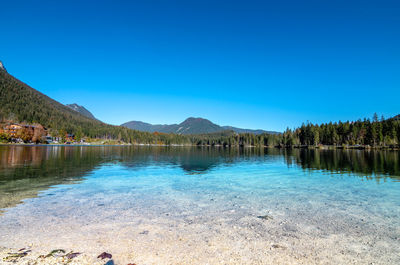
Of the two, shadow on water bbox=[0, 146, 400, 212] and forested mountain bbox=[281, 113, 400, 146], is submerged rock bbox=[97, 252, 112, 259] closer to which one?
shadow on water bbox=[0, 146, 400, 212]

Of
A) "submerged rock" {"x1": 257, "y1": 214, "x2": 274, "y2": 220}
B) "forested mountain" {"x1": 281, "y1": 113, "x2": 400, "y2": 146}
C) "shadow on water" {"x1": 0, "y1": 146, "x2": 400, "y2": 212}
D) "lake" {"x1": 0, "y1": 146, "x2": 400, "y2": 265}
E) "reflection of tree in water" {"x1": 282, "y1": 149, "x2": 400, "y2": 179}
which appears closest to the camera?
"lake" {"x1": 0, "y1": 146, "x2": 400, "y2": 265}

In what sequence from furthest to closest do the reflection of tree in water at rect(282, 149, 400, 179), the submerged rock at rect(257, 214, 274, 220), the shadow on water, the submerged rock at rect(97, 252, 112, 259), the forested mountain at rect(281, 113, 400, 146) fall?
the forested mountain at rect(281, 113, 400, 146), the reflection of tree in water at rect(282, 149, 400, 179), the shadow on water, the submerged rock at rect(257, 214, 274, 220), the submerged rock at rect(97, 252, 112, 259)

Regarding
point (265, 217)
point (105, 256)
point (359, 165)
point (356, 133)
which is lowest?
Answer: point (359, 165)

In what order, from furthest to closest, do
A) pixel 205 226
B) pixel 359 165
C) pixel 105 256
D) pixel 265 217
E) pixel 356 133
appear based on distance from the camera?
pixel 356 133
pixel 359 165
pixel 265 217
pixel 205 226
pixel 105 256

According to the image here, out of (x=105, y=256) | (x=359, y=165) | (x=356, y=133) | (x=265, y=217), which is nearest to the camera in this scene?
(x=105, y=256)

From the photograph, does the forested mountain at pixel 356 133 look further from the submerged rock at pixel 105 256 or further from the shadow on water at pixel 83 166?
the submerged rock at pixel 105 256

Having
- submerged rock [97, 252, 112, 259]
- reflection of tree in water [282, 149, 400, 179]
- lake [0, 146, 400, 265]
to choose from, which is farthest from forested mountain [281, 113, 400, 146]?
submerged rock [97, 252, 112, 259]

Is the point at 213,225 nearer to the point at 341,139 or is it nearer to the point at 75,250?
the point at 75,250

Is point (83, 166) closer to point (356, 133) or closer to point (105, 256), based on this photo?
point (105, 256)

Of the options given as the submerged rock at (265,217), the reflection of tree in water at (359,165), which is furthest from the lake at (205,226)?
the reflection of tree in water at (359,165)

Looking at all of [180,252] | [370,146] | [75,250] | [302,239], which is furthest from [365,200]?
[370,146]

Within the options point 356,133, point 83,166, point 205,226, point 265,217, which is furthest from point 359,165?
point 356,133

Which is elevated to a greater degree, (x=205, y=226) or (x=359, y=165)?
(x=205, y=226)

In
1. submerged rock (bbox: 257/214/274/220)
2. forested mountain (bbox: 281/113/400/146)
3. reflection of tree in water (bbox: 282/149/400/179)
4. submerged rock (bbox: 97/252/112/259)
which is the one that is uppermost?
forested mountain (bbox: 281/113/400/146)
